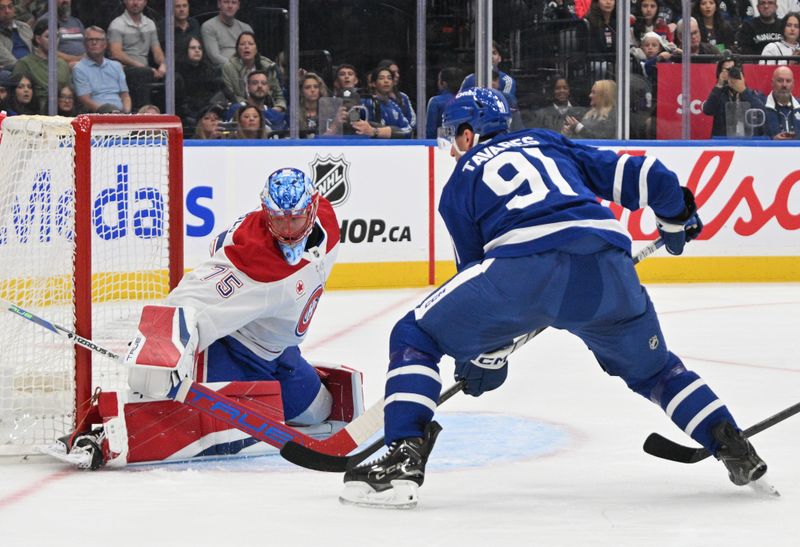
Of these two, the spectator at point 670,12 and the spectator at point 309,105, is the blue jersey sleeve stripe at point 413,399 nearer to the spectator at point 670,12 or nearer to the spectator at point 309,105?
the spectator at point 309,105

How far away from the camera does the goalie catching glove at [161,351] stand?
2932mm

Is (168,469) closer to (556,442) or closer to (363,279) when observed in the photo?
(556,442)

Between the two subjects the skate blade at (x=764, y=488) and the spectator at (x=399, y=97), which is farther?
the spectator at (x=399, y=97)

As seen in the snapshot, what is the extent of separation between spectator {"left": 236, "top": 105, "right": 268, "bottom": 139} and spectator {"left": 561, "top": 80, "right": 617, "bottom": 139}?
1.71 m

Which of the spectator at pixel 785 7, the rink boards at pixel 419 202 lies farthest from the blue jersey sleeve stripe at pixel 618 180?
the spectator at pixel 785 7

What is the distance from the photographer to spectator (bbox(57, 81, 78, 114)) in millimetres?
6805

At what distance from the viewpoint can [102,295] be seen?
Answer: 152 inches

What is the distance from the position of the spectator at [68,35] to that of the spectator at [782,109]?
3777mm

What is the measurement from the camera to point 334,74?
7477mm

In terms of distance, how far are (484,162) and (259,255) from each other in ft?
2.34

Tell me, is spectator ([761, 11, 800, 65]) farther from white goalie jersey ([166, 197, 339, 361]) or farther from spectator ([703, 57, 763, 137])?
white goalie jersey ([166, 197, 339, 361])

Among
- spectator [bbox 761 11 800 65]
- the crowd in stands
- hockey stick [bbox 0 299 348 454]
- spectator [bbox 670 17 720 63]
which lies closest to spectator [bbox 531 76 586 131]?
the crowd in stands

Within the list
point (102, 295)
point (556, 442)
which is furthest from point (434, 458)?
point (102, 295)

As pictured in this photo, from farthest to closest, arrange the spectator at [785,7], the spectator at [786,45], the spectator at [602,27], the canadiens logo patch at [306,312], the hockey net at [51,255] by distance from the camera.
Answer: the spectator at [785,7], the spectator at [786,45], the spectator at [602,27], the canadiens logo patch at [306,312], the hockey net at [51,255]
